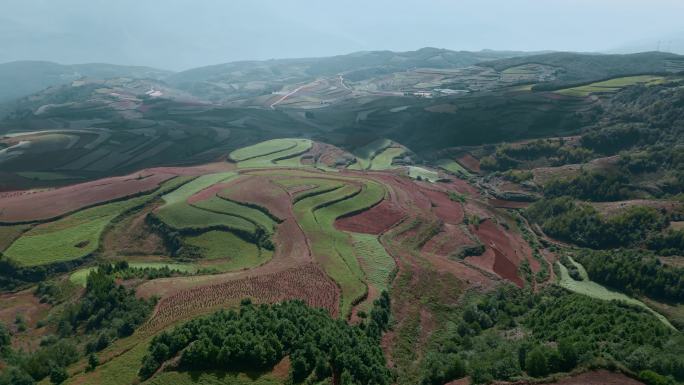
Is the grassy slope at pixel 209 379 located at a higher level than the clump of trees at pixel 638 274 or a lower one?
higher

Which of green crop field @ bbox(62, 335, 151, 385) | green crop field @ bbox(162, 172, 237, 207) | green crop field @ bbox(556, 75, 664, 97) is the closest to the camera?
green crop field @ bbox(62, 335, 151, 385)

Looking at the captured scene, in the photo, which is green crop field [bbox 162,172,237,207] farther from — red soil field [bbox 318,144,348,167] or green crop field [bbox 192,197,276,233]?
red soil field [bbox 318,144,348,167]

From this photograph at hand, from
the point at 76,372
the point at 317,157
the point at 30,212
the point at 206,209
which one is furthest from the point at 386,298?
the point at 317,157

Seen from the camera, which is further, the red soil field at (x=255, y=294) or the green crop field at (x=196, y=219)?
the green crop field at (x=196, y=219)

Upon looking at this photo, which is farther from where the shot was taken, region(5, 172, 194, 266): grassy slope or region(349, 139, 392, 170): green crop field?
region(349, 139, 392, 170): green crop field

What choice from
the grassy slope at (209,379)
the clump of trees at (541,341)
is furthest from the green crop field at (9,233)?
the clump of trees at (541,341)

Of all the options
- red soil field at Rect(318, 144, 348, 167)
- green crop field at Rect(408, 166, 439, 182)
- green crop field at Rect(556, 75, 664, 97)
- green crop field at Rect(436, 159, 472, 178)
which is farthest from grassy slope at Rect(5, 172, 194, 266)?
green crop field at Rect(556, 75, 664, 97)

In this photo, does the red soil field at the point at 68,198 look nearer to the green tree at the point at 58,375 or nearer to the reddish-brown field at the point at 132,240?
the reddish-brown field at the point at 132,240
